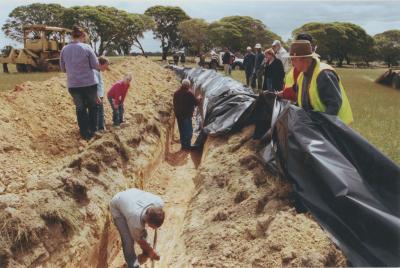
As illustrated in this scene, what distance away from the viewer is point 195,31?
162 ft

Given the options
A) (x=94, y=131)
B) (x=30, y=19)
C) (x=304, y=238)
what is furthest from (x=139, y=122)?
(x=30, y=19)

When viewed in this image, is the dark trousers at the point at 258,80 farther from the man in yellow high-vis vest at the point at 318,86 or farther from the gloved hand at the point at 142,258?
the gloved hand at the point at 142,258

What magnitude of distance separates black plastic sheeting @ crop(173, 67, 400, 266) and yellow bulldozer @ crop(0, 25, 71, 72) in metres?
22.1

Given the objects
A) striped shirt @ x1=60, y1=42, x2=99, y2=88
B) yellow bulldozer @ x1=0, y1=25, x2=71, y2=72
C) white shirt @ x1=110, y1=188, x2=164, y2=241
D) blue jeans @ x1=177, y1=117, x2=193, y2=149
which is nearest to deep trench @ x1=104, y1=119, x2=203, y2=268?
blue jeans @ x1=177, y1=117, x2=193, y2=149

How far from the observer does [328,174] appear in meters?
3.95

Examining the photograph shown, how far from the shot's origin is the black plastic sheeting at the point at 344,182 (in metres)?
3.61

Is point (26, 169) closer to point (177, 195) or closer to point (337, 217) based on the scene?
point (177, 195)

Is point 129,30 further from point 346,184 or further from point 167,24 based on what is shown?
point 346,184

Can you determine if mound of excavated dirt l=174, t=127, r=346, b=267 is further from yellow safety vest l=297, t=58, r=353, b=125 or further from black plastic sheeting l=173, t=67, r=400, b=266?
yellow safety vest l=297, t=58, r=353, b=125

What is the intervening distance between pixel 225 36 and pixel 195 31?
13.1 ft

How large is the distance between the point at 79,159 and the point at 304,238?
11.1 feet

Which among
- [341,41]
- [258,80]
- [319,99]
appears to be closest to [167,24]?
[341,41]

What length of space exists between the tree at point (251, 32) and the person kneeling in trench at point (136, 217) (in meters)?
49.2

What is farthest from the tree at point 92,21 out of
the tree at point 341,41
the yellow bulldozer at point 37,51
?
the tree at point 341,41
